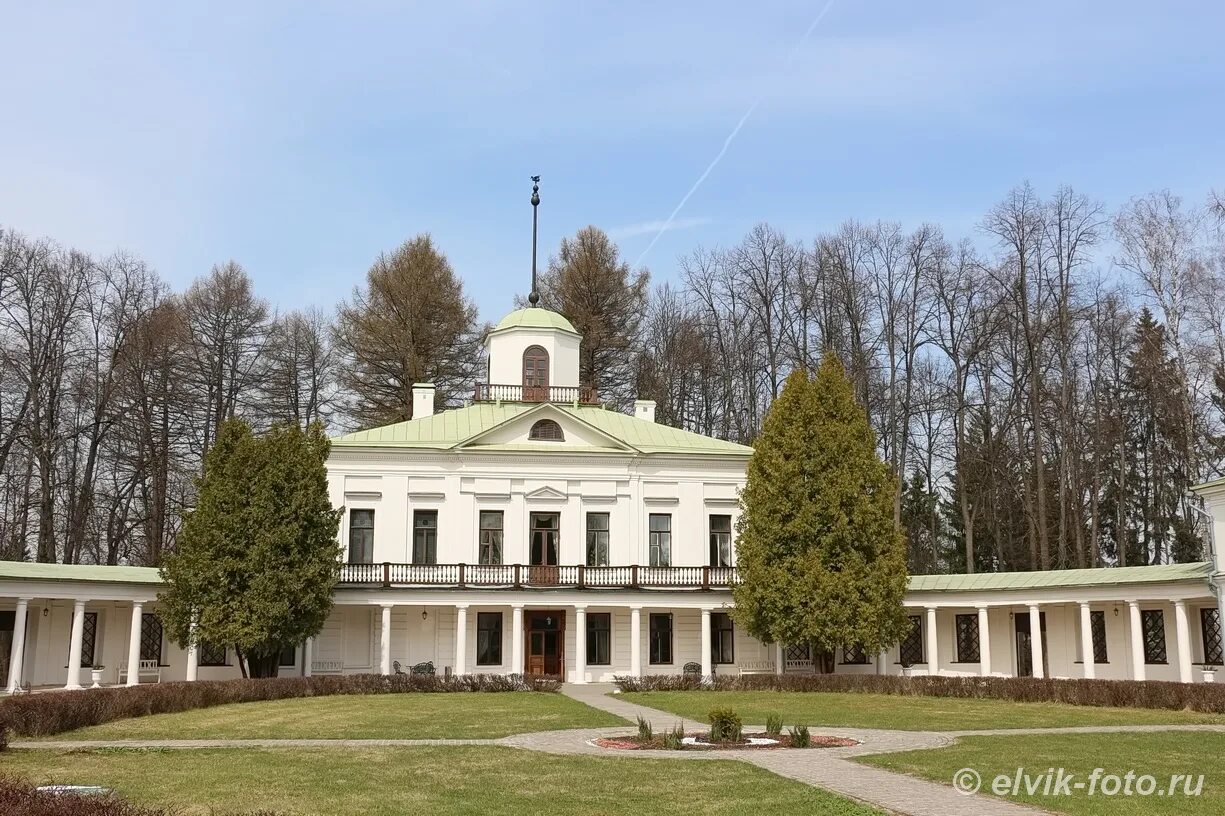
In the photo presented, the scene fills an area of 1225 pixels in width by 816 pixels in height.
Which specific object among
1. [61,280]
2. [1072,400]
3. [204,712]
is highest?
[61,280]

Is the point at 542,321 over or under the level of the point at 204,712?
over

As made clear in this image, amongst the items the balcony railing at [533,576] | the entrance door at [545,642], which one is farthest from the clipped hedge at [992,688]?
the entrance door at [545,642]

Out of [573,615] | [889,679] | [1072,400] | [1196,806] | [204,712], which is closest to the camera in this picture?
[1196,806]

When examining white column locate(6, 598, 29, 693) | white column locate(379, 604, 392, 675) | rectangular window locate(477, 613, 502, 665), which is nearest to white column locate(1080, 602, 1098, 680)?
rectangular window locate(477, 613, 502, 665)

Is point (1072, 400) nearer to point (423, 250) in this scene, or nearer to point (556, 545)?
point (556, 545)

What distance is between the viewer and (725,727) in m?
16.7

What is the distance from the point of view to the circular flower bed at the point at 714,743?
53.3 ft

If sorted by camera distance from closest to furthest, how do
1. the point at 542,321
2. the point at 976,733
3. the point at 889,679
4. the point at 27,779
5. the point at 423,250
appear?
the point at 27,779 < the point at 976,733 < the point at 889,679 < the point at 542,321 < the point at 423,250

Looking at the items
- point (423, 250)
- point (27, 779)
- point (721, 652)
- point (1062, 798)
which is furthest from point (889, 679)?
point (423, 250)

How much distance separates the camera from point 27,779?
502 inches

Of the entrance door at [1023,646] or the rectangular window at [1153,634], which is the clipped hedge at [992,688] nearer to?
the rectangular window at [1153,634]

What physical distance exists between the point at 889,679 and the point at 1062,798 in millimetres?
17924

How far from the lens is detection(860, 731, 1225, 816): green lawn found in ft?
36.9

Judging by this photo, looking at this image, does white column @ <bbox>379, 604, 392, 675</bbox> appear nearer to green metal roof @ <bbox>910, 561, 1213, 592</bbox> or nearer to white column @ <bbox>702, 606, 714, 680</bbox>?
white column @ <bbox>702, 606, 714, 680</bbox>
